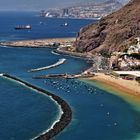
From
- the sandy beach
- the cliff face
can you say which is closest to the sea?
the sandy beach

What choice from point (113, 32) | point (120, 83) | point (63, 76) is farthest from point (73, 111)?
point (113, 32)

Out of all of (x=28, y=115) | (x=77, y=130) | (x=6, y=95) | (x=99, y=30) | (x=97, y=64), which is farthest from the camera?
(x=99, y=30)

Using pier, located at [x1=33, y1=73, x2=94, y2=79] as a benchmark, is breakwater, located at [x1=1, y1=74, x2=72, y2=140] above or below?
below

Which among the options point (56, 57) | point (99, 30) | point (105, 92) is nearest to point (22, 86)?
point (105, 92)

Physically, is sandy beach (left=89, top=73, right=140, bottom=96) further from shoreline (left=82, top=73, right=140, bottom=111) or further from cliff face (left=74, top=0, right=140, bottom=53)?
cliff face (left=74, top=0, right=140, bottom=53)

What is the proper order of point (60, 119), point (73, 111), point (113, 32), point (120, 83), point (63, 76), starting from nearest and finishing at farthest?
point (60, 119)
point (73, 111)
point (120, 83)
point (63, 76)
point (113, 32)

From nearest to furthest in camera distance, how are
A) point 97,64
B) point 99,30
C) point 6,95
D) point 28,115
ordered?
1. point 28,115
2. point 6,95
3. point 97,64
4. point 99,30

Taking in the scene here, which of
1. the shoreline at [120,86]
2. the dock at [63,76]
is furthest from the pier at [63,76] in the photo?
the shoreline at [120,86]

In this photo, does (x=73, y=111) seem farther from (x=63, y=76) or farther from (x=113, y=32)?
(x=113, y=32)

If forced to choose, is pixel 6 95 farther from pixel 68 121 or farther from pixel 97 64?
pixel 97 64
